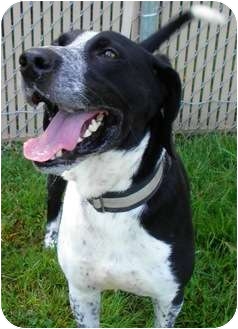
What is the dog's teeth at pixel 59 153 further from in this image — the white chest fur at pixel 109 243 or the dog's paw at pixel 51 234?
the dog's paw at pixel 51 234

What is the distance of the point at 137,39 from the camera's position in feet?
12.2

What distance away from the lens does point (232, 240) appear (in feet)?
10.6

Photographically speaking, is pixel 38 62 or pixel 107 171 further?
pixel 107 171

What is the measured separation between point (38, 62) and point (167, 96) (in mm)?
566

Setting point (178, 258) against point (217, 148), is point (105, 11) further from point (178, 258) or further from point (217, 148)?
point (178, 258)

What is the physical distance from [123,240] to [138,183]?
225 mm

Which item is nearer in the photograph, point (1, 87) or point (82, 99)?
point (82, 99)

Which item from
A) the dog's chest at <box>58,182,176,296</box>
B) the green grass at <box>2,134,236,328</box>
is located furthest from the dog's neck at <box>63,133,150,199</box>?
the green grass at <box>2,134,236,328</box>

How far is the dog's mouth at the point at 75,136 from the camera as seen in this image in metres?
2.01

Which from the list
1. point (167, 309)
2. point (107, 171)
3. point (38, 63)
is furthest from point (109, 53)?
point (167, 309)

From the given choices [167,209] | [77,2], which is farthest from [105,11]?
[167,209]

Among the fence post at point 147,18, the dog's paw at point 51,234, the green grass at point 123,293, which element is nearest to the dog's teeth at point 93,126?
the green grass at point 123,293

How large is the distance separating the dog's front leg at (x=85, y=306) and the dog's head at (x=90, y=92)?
0.73 metres

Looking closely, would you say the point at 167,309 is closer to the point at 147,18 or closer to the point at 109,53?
the point at 109,53
